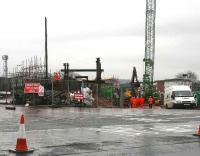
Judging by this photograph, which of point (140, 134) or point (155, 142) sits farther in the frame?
point (140, 134)

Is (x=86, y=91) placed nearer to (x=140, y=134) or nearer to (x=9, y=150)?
(x=140, y=134)

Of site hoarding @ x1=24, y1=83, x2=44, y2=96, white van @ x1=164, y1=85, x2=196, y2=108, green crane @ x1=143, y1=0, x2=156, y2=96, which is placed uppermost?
green crane @ x1=143, y1=0, x2=156, y2=96

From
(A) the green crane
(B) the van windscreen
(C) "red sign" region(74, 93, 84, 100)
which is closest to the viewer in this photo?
(C) "red sign" region(74, 93, 84, 100)

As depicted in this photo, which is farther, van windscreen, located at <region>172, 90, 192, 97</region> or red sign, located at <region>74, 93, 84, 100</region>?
van windscreen, located at <region>172, 90, 192, 97</region>

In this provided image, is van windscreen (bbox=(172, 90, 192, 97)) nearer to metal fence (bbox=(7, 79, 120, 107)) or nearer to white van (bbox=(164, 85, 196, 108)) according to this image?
white van (bbox=(164, 85, 196, 108))

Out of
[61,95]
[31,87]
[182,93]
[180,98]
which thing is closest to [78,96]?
[61,95]

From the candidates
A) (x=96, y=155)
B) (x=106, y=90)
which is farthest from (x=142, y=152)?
(x=106, y=90)

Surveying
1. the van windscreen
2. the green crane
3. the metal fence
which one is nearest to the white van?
the van windscreen

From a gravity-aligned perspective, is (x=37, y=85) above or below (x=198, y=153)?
above

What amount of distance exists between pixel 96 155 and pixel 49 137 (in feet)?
12.9

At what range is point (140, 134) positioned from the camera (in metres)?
15.9

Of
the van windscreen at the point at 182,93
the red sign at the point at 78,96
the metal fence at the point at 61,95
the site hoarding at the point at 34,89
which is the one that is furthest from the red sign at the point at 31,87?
the van windscreen at the point at 182,93

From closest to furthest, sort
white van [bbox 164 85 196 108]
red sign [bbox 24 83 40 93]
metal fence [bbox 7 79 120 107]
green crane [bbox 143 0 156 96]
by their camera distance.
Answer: red sign [bbox 24 83 40 93], metal fence [bbox 7 79 120 107], white van [bbox 164 85 196 108], green crane [bbox 143 0 156 96]

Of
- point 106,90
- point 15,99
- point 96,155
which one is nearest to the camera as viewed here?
point 96,155
